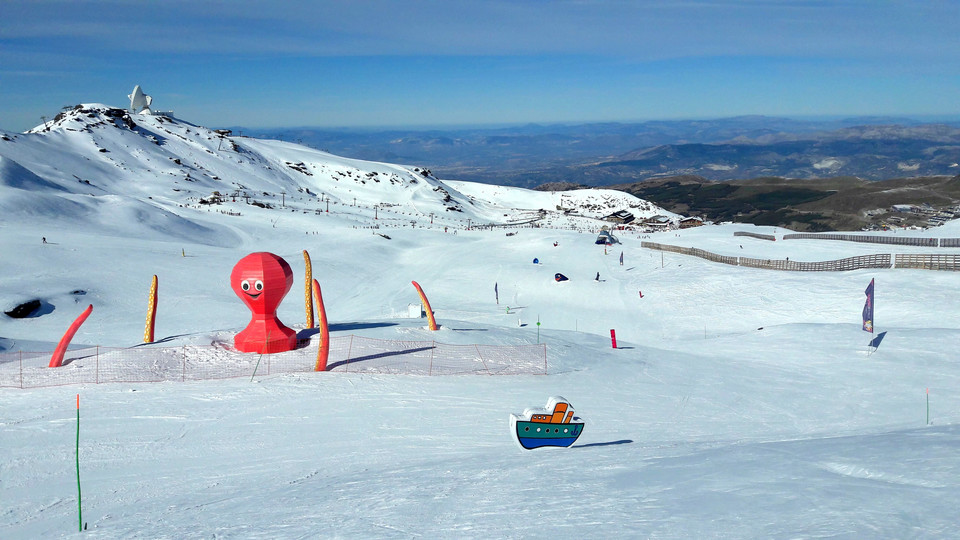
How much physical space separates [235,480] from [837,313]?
30219 mm

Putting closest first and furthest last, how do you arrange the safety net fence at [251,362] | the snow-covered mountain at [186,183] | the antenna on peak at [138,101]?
1. the safety net fence at [251,362]
2. the snow-covered mountain at [186,183]
3. the antenna on peak at [138,101]

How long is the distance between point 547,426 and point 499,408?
456cm

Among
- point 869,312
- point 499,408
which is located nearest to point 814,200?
point 869,312

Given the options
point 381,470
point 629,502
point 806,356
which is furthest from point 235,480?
Answer: point 806,356

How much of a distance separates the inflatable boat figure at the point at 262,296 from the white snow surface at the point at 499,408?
7.35 ft

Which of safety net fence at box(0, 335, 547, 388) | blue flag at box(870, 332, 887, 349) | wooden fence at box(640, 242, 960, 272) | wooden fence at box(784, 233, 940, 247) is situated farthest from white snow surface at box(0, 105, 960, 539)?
wooden fence at box(784, 233, 940, 247)

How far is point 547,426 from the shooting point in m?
13.1

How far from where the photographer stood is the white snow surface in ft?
31.7

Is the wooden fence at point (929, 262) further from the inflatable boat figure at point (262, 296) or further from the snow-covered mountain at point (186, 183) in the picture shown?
the snow-covered mountain at point (186, 183)

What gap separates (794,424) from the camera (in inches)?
671

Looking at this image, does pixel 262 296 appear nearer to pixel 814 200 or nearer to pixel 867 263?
pixel 867 263

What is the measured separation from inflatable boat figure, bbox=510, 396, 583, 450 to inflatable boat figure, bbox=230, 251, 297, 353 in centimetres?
1151

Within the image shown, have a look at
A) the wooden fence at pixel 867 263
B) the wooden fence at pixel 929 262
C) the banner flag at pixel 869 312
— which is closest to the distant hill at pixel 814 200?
the wooden fence at pixel 867 263

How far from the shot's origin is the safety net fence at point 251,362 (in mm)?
19000
